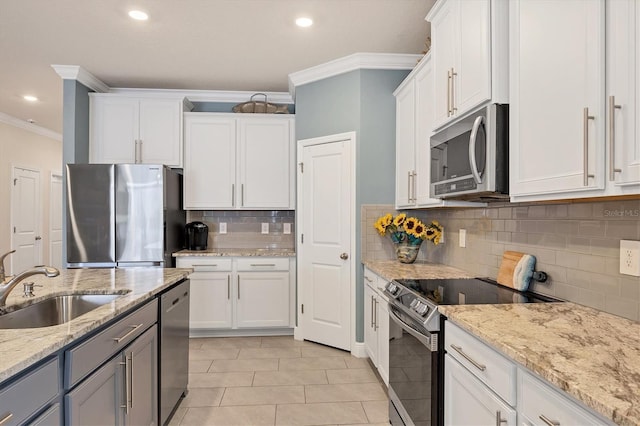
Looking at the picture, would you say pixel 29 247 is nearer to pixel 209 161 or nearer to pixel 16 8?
pixel 209 161

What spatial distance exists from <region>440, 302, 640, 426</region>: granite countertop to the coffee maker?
3162 millimetres

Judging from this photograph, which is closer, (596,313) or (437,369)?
(596,313)

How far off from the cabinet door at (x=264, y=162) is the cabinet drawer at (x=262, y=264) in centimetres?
61

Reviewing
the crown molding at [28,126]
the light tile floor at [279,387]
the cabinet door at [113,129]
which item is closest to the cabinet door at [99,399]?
the light tile floor at [279,387]

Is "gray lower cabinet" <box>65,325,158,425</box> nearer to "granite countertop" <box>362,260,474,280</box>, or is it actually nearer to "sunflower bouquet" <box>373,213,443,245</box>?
"granite countertop" <box>362,260,474,280</box>

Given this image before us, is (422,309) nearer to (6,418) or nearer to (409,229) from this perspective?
(409,229)

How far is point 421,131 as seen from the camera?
2.80m

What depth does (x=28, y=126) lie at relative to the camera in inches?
245

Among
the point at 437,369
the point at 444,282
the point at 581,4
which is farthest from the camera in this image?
the point at 444,282

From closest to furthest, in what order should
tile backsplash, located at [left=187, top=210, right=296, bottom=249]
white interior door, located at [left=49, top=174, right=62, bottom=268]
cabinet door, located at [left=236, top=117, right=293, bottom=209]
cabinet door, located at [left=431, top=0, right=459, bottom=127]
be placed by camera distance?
cabinet door, located at [left=431, top=0, right=459, bottom=127], cabinet door, located at [left=236, top=117, right=293, bottom=209], tile backsplash, located at [left=187, top=210, right=296, bottom=249], white interior door, located at [left=49, top=174, right=62, bottom=268]

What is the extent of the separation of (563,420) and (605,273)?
2.70ft

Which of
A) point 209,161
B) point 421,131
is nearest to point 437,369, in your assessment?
point 421,131

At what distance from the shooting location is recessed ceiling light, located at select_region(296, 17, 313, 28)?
2.85 meters

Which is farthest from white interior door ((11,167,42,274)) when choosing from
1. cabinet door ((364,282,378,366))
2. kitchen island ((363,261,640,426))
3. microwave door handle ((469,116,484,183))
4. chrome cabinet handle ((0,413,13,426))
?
kitchen island ((363,261,640,426))
